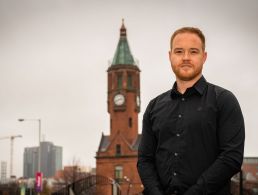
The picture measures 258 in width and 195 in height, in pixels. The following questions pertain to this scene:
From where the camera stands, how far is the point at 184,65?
3.44 meters

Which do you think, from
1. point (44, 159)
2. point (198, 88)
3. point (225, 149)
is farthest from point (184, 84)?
point (44, 159)

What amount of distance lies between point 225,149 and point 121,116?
6898 centimetres

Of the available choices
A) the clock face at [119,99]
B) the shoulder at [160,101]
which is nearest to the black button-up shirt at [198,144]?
the shoulder at [160,101]

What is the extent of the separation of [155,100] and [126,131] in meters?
68.5

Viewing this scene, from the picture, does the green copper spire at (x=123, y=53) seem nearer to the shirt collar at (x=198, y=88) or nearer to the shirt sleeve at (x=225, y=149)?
the shirt collar at (x=198, y=88)

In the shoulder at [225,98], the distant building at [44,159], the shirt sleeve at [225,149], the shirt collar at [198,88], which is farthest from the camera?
the distant building at [44,159]

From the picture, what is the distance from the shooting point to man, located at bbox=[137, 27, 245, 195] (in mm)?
3244

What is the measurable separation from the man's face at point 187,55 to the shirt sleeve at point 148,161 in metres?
0.45

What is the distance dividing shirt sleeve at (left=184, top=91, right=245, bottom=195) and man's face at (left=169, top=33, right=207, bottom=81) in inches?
9.6

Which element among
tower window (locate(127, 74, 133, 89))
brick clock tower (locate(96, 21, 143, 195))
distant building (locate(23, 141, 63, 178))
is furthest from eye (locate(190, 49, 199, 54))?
distant building (locate(23, 141, 63, 178))

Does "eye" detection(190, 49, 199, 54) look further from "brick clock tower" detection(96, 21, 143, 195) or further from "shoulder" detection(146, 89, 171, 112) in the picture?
"brick clock tower" detection(96, 21, 143, 195)

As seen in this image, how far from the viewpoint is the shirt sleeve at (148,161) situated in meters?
3.42

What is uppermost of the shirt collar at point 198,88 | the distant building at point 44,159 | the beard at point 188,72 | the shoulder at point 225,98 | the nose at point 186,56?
the distant building at point 44,159

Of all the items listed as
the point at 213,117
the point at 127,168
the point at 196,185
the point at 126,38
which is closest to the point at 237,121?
the point at 213,117
